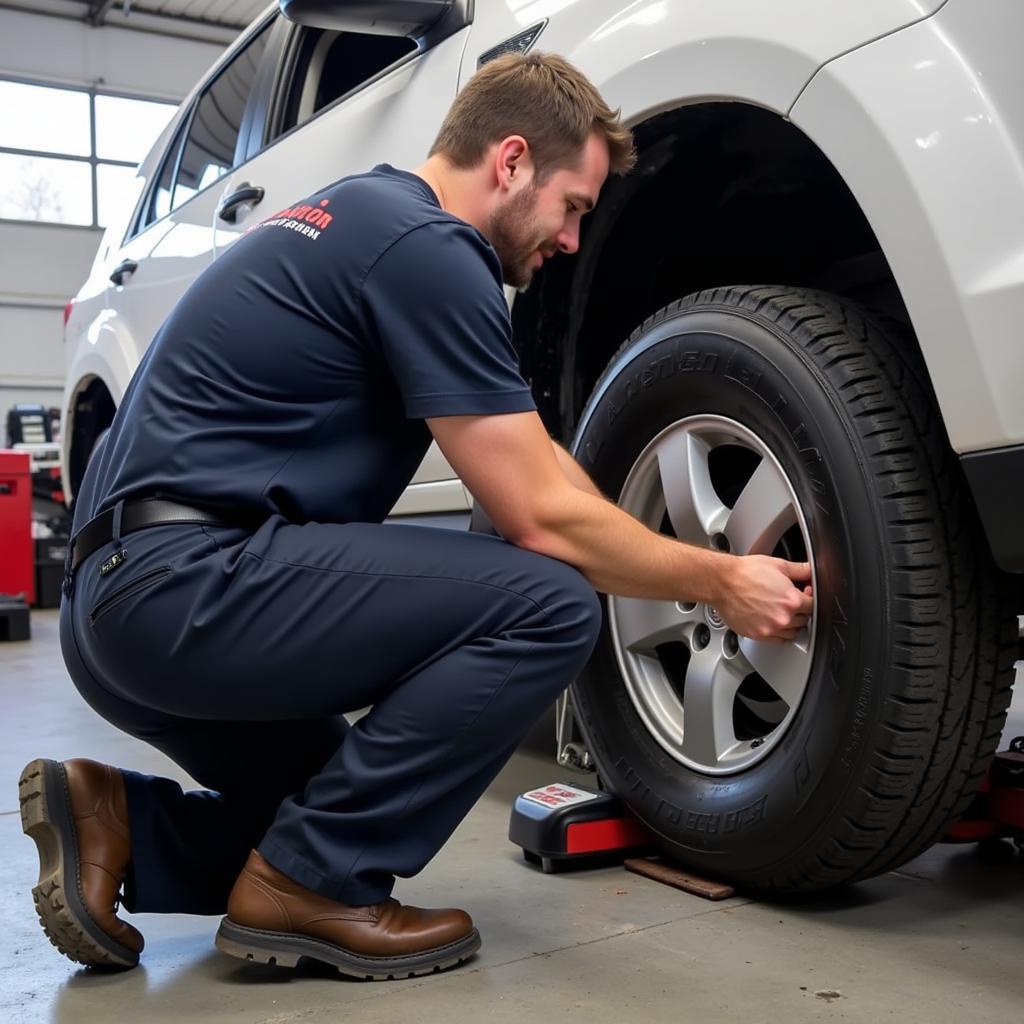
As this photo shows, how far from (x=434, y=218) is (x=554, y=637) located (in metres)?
0.49

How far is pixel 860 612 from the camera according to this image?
1370mm

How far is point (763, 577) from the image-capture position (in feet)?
4.68

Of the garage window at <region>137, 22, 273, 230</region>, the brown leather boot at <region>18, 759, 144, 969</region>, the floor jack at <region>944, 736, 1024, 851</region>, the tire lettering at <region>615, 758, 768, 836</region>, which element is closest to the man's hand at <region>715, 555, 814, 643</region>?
the tire lettering at <region>615, 758, 768, 836</region>

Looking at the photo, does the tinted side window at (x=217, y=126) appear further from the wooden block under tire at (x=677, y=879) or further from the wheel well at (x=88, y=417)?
the wooden block under tire at (x=677, y=879)

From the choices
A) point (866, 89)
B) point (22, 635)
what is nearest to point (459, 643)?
point (866, 89)

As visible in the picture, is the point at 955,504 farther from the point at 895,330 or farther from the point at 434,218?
the point at 434,218

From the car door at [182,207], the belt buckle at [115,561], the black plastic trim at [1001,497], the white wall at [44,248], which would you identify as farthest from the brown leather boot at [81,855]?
the white wall at [44,248]

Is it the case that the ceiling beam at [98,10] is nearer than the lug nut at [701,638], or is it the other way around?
the lug nut at [701,638]

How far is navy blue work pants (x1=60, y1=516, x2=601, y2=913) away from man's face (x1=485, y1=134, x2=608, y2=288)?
15.9 inches

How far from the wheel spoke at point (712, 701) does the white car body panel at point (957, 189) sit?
439 mm

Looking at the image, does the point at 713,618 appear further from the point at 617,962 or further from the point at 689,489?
the point at 617,962

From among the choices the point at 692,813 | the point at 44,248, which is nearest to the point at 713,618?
the point at 692,813

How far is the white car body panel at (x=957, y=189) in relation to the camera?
1.21 m

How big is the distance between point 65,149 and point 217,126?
10482 millimetres
